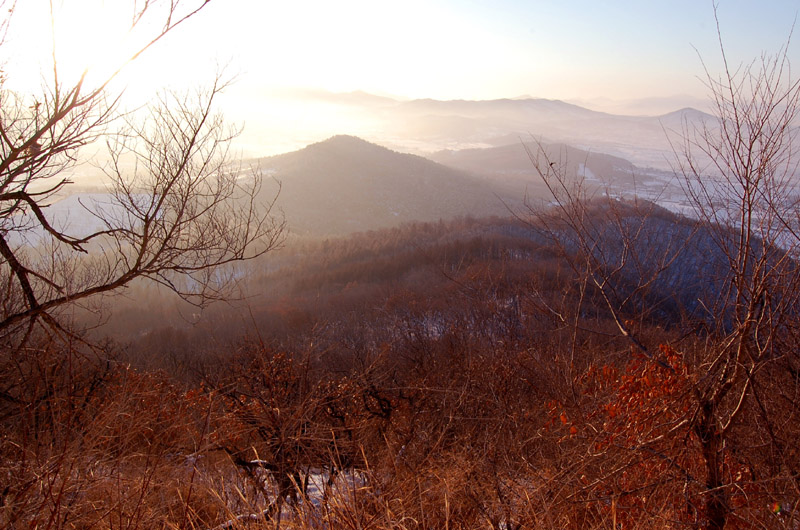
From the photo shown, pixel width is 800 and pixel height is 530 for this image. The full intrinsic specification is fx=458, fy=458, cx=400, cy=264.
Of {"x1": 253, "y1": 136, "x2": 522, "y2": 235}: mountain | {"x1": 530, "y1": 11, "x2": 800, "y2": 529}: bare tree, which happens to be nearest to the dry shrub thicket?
{"x1": 530, "y1": 11, "x2": 800, "y2": 529}: bare tree

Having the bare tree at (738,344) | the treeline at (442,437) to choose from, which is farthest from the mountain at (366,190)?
the bare tree at (738,344)

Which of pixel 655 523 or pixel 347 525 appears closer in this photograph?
pixel 347 525

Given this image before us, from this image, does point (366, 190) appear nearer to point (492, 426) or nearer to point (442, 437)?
point (492, 426)

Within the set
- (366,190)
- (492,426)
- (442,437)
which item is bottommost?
(492,426)

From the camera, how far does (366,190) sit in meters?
47.9

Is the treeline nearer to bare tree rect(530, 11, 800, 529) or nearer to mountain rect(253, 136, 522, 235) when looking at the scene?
bare tree rect(530, 11, 800, 529)

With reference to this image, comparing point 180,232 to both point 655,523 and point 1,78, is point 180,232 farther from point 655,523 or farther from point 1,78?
point 655,523

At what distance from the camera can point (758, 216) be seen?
2.82 m

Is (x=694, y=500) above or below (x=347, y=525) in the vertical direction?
below

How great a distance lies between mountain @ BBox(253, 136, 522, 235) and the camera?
142 ft

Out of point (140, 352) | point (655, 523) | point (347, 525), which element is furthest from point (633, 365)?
point (140, 352)

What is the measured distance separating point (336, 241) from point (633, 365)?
24.6 meters

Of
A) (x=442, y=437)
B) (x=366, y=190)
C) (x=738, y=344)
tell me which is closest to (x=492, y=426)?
(x=442, y=437)

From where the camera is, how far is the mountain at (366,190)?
142 ft
